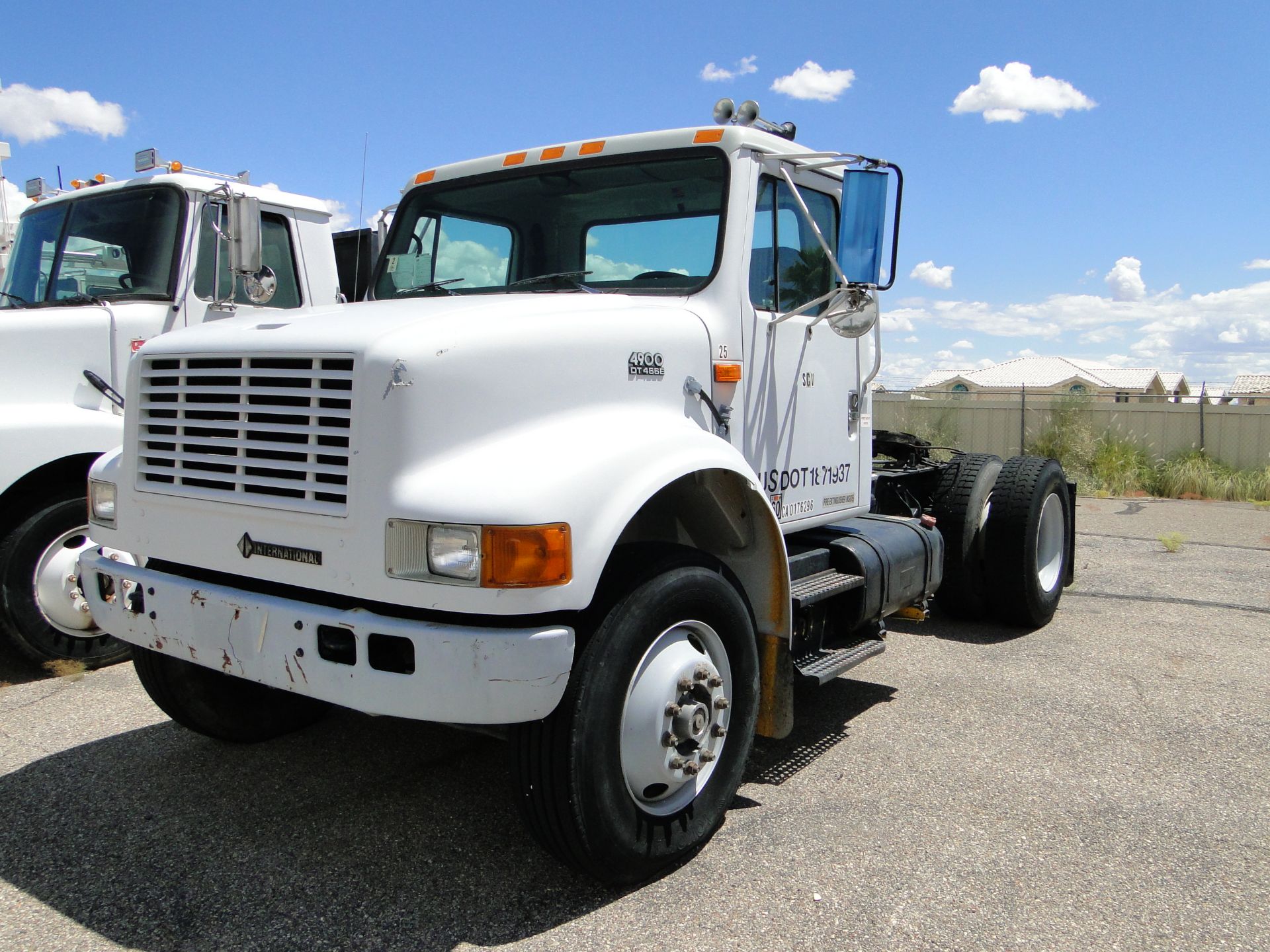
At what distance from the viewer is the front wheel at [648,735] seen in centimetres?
285

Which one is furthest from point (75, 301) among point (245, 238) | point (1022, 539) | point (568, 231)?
point (1022, 539)

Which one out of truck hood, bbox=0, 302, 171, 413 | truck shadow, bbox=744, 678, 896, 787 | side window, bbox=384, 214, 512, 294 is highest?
side window, bbox=384, 214, 512, 294

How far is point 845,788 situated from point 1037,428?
1605cm

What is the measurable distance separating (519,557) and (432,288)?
1.99m

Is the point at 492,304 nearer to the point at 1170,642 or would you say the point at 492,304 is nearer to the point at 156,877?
the point at 156,877

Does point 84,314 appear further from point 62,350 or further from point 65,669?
point 65,669

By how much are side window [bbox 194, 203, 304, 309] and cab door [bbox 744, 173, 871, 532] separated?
9.65 feet

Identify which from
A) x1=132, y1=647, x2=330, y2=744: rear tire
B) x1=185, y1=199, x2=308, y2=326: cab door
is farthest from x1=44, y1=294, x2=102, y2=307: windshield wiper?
x1=132, y1=647, x2=330, y2=744: rear tire

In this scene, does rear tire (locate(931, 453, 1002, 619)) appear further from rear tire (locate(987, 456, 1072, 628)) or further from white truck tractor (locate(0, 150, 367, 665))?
white truck tractor (locate(0, 150, 367, 665))

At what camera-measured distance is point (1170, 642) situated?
6.30m

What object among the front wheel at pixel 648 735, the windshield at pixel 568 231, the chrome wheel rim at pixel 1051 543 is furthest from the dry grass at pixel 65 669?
the chrome wheel rim at pixel 1051 543

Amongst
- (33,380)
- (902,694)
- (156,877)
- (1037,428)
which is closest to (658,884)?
(156,877)

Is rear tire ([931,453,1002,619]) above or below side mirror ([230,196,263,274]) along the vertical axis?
below

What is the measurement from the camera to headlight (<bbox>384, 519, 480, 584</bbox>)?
2613 mm
